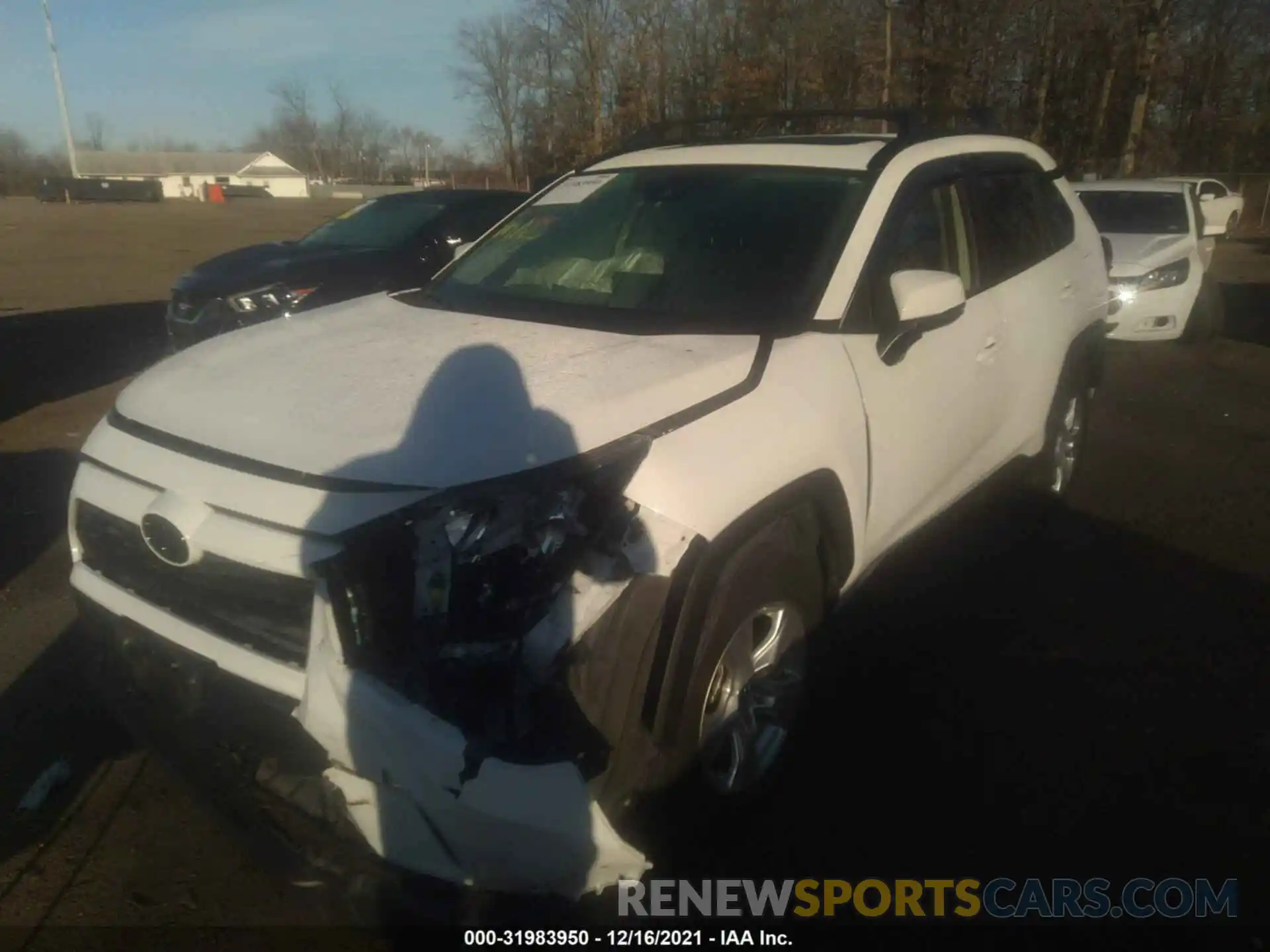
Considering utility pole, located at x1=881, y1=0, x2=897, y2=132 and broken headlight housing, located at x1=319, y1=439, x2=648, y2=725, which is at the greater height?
utility pole, located at x1=881, y1=0, x2=897, y2=132

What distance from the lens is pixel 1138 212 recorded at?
11008 millimetres

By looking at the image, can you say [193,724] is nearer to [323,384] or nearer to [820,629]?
[323,384]

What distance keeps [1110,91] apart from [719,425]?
35.6m

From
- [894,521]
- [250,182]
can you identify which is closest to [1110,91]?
[894,521]

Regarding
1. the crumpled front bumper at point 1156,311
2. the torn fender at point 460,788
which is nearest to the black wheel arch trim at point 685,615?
the torn fender at point 460,788

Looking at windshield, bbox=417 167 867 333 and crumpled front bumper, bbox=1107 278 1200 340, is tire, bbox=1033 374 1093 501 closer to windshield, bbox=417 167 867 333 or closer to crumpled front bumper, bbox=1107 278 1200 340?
windshield, bbox=417 167 867 333

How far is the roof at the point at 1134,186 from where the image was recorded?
36.6 feet

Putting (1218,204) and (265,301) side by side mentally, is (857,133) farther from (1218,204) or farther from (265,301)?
(1218,204)

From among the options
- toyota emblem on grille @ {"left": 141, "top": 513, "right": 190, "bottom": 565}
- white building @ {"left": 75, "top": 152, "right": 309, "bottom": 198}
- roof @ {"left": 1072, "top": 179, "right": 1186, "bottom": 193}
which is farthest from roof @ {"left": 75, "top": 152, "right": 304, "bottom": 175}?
toyota emblem on grille @ {"left": 141, "top": 513, "right": 190, "bottom": 565}

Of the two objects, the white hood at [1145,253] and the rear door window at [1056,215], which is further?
the white hood at [1145,253]

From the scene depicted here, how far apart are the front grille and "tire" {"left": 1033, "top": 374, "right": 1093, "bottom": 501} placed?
361 cm

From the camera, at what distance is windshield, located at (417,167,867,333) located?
10.2ft

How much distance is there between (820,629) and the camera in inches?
116

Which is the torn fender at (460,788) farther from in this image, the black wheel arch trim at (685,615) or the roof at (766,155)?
the roof at (766,155)
